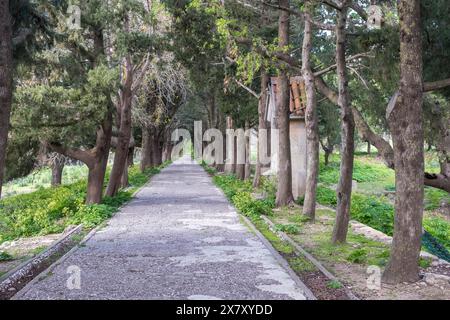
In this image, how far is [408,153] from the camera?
7996 mm

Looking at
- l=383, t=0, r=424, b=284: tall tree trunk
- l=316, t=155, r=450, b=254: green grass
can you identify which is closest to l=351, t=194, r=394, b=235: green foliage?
l=316, t=155, r=450, b=254: green grass

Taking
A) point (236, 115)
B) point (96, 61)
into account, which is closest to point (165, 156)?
point (236, 115)

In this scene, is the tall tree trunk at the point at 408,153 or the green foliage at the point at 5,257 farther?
the green foliage at the point at 5,257

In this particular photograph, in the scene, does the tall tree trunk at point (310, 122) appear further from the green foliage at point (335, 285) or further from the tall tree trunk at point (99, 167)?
the tall tree trunk at point (99, 167)

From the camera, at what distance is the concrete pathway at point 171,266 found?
7777 millimetres

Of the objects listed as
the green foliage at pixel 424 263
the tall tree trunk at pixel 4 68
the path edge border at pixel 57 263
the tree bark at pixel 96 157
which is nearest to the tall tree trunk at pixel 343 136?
the green foliage at pixel 424 263

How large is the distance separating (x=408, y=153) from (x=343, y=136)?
3539 mm

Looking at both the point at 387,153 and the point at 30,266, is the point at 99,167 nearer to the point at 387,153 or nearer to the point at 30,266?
the point at 30,266

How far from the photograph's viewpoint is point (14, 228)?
16.4m

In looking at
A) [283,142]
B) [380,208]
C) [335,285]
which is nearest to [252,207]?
[283,142]

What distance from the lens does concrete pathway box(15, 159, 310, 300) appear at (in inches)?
306

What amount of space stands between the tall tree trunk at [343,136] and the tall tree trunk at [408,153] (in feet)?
9.75

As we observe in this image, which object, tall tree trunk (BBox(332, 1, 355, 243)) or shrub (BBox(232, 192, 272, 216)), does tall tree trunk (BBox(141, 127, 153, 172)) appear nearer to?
shrub (BBox(232, 192, 272, 216))

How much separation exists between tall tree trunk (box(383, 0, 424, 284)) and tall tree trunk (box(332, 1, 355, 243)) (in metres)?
2.97
